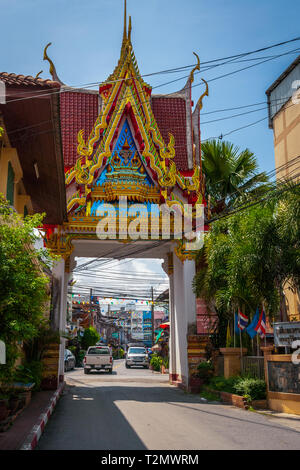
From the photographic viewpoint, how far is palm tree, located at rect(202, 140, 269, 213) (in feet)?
63.6

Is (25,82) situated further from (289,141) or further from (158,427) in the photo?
(289,141)

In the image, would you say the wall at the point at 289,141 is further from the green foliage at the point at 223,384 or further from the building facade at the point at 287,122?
the green foliage at the point at 223,384

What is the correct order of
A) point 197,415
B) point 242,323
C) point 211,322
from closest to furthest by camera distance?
point 197,415
point 242,323
point 211,322

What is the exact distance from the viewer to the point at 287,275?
521 inches

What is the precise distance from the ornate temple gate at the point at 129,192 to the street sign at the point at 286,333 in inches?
201


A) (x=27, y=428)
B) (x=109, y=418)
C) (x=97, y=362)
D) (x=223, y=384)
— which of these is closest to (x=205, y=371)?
(x=223, y=384)

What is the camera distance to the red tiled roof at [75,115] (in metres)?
19.3

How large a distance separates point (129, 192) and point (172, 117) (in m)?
5.06

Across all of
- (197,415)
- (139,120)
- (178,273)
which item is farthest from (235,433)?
(139,120)

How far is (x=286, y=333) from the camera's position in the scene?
1214 cm

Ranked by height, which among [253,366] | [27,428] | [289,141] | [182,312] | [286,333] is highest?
[289,141]

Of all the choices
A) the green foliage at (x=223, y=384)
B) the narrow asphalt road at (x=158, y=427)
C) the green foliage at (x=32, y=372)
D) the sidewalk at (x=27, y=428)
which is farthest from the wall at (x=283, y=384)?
the green foliage at (x=32, y=372)
